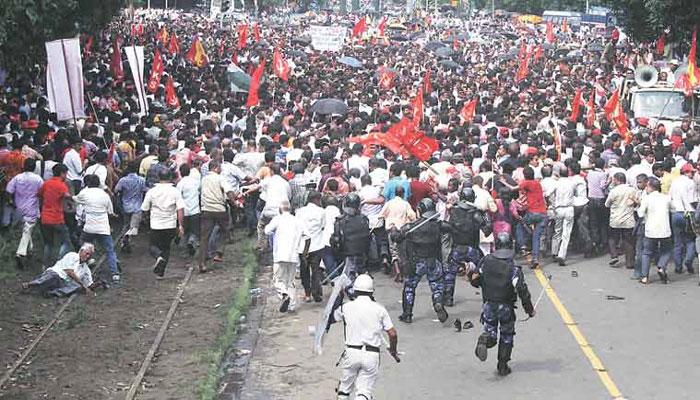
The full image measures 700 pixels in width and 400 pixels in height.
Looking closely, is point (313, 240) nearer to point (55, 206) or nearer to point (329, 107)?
point (55, 206)

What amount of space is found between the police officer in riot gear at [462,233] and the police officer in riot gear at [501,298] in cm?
301

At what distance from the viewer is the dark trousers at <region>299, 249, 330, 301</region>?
16125 millimetres

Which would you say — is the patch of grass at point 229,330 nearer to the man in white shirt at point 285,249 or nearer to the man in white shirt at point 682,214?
the man in white shirt at point 285,249

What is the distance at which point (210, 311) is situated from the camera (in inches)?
637

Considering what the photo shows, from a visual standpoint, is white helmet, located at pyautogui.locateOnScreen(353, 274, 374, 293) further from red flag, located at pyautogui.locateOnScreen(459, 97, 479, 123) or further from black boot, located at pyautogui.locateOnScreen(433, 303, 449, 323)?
red flag, located at pyautogui.locateOnScreen(459, 97, 479, 123)

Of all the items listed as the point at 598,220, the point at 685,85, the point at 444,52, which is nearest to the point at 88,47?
the point at 444,52

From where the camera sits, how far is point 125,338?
48.5ft

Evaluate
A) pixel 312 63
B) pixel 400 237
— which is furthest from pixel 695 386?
pixel 312 63

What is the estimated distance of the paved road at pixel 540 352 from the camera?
41.0ft

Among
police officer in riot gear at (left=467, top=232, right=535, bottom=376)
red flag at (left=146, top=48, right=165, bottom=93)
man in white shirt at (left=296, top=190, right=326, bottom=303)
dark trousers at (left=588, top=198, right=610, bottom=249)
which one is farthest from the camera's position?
red flag at (left=146, top=48, right=165, bottom=93)

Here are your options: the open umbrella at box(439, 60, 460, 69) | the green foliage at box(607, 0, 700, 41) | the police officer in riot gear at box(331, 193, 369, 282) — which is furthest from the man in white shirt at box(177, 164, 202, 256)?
the open umbrella at box(439, 60, 460, 69)

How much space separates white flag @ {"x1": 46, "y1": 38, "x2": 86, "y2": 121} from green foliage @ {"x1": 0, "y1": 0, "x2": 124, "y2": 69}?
0.66m

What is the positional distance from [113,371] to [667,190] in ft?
28.7

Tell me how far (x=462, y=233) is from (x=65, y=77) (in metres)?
7.69
